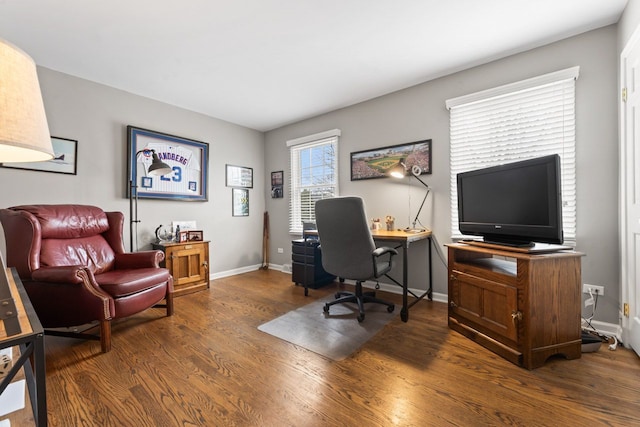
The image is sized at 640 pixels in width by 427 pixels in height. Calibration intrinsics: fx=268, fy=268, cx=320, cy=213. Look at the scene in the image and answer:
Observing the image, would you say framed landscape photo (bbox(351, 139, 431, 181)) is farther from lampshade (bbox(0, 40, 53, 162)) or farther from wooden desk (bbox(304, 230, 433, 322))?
lampshade (bbox(0, 40, 53, 162))

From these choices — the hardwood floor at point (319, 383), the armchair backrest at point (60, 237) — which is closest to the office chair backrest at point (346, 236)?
the hardwood floor at point (319, 383)

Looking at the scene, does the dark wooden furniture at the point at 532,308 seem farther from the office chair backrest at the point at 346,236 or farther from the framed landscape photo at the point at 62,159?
the framed landscape photo at the point at 62,159

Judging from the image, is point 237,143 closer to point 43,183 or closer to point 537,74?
point 43,183

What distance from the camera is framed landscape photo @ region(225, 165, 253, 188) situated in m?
4.31

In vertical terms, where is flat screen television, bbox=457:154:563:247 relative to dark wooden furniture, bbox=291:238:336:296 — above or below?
above

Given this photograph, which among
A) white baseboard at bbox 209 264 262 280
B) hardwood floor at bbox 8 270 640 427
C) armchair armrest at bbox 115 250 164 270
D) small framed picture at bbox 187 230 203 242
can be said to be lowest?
hardwood floor at bbox 8 270 640 427

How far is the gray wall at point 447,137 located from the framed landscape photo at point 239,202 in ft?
1.77

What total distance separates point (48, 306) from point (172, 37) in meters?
2.30

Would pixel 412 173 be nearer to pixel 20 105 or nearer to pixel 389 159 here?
pixel 389 159

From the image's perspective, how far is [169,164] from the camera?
3.60m

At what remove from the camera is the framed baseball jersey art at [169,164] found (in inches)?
130

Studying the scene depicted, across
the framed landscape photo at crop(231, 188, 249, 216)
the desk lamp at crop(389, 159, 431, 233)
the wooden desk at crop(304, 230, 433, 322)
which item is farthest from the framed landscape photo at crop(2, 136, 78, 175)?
the desk lamp at crop(389, 159, 431, 233)

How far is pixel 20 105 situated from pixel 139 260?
220 centimetres

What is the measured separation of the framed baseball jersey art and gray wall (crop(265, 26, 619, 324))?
4.22 feet
